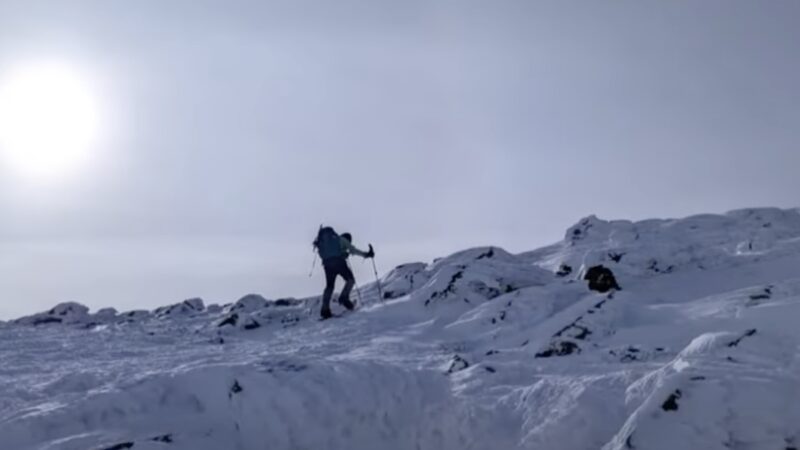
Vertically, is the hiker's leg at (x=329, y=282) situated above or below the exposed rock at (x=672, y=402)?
above

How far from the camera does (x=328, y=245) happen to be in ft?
73.4

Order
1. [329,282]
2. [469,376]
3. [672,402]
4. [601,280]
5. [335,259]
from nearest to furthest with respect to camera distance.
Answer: [672,402] → [469,376] → [601,280] → [329,282] → [335,259]

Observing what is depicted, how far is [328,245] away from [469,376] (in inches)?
456

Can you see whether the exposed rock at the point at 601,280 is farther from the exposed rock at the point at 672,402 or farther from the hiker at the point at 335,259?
the exposed rock at the point at 672,402

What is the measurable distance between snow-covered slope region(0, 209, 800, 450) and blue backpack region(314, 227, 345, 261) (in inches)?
116

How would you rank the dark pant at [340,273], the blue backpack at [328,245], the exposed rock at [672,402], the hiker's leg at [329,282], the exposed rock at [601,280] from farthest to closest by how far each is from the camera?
the blue backpack at [328,245]
the dark pant at [340,273]
the hiker's leg at [329,282]
the exposed rock at [601,280]
the exposed rock at [672,402]

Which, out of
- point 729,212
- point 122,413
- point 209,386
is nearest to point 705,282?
point 209,386

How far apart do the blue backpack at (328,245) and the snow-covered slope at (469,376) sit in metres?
2.96

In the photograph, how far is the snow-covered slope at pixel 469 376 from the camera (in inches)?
341

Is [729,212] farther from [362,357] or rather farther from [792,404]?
[792,404]

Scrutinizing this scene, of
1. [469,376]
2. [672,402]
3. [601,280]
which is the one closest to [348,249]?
[601,280]

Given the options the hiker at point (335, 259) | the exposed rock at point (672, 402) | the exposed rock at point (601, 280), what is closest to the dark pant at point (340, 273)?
the hiker at point (335, 259)

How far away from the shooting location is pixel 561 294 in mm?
17125

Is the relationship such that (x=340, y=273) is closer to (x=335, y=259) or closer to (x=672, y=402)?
(x=335, y=259)
